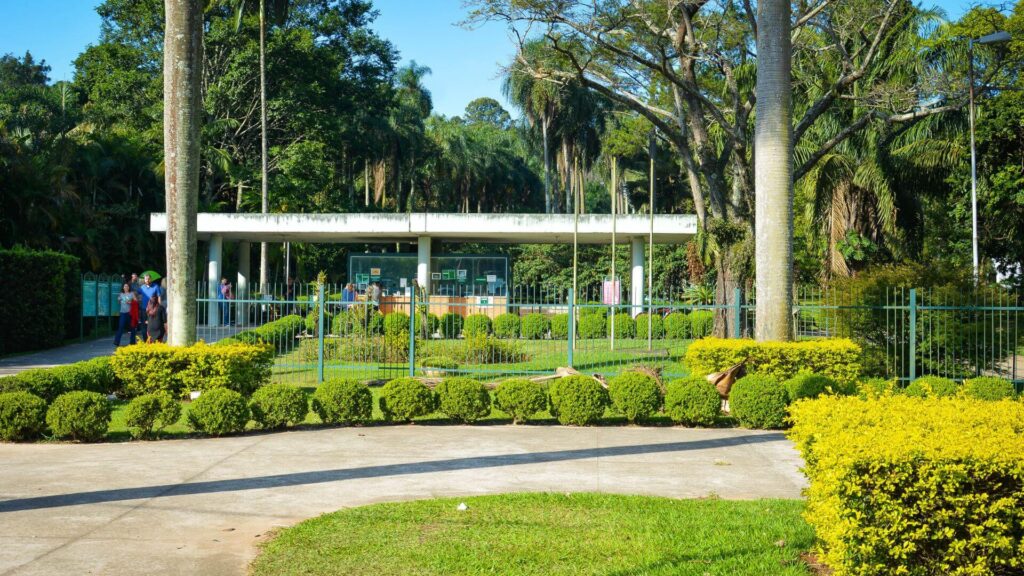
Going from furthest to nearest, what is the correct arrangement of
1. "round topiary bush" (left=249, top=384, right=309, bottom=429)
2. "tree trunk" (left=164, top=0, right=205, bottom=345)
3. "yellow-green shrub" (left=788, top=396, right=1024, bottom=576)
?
1. "tree trunk" (left=164, top=0, right=205, bottom=345)
2. "round topiary bush" (left=249, top=384, right=309, bottom=429)
3. "yellow-green shrub" (left=788, top=396, right=1024, bottom=576)

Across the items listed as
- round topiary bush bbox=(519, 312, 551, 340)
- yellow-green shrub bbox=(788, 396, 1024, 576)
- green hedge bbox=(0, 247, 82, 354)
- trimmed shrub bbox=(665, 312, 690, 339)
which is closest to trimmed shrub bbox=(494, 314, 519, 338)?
round topiary bush bbox=(519, 312, 551, 340)

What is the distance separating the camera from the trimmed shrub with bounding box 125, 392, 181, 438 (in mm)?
10695

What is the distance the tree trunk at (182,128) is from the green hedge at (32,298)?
10.4 m

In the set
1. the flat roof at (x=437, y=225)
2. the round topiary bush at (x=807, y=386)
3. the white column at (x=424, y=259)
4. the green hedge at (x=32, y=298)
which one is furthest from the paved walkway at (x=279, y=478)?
the white column at (x=424, y=259)

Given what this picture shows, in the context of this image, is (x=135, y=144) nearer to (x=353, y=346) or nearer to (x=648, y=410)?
(x=353, y=346)

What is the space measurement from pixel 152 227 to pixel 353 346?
617 inches

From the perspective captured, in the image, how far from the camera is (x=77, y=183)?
37.0 metres

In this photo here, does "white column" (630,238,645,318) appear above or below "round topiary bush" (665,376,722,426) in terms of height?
above

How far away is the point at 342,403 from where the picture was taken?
11.7 meters

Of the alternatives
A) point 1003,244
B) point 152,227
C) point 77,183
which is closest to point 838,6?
point 1003,244

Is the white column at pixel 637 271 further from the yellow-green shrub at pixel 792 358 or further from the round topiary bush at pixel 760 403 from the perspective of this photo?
the round topiary bush at pixel 760 403

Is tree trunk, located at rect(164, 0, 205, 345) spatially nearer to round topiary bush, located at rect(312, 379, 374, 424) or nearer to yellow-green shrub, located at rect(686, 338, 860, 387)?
round topiary bush, located at rect(312, 379, 374, 424)

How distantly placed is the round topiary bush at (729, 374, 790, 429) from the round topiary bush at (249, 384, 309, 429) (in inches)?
225

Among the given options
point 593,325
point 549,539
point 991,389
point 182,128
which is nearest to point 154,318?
point 182,128
